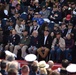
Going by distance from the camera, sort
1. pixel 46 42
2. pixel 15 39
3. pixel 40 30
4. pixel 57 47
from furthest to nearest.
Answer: pixel 40 30 → pixel 15 39 → pixel 46 42 → pixel 57 47

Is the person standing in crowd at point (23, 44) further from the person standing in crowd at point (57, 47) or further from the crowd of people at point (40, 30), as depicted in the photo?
→ the person standing in crowd at point (57, 47)

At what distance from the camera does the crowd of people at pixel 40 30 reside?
503 inches

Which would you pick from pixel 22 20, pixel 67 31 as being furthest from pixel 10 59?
pixel 22 20

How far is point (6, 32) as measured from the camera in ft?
48.8

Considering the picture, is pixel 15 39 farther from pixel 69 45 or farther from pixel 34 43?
pixel 69 45

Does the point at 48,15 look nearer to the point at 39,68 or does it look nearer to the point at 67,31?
the point at 67,31

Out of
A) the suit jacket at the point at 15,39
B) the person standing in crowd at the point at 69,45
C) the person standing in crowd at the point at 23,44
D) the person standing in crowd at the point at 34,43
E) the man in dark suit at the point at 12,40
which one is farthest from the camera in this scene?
the suit jacket at the point at 15,39

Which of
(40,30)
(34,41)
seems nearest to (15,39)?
Answer: (34,41)

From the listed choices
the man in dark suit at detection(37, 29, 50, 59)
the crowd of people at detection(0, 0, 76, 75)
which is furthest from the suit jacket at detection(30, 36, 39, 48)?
the man in dark suit at detection(37, 29, 50, 59)

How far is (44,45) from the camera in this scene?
1326 cm

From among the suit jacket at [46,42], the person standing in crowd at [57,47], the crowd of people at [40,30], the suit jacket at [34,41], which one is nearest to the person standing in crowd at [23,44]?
the crowd of people at [40,30]

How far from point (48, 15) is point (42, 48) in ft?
11.1

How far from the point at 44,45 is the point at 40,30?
1.19m

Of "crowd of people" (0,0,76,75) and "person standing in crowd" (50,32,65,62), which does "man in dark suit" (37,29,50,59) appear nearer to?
"crowd of people" (0,0,76,75)
